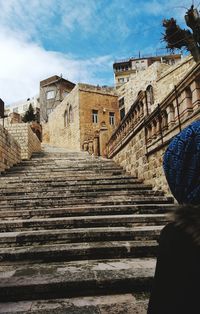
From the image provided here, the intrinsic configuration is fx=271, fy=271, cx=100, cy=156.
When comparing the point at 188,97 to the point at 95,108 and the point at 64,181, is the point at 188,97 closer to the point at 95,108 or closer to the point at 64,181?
Answer: the point at 64,181

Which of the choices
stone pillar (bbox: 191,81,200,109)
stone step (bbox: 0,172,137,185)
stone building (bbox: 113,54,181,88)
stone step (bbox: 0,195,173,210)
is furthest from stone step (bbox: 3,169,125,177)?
stone building (bbox: 113,54,181,88)

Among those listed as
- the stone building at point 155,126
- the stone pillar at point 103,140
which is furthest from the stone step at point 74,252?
the stone pillar at point 103,140

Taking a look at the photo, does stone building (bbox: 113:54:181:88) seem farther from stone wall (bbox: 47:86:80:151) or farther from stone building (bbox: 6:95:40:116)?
stone wall (bbox: 47:86:80:151)

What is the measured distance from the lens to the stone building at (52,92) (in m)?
47.5

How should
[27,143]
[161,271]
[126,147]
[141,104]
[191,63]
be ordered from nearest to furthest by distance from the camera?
[161,271] < [141,104] < [126,147] < [27,143] < [191,63]

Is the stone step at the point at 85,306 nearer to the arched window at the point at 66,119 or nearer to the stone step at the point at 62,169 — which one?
the stone step at the point at 62,169

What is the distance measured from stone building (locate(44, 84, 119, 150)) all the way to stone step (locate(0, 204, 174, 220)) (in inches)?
799

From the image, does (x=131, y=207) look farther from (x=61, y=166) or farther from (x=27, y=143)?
(x=27, y=143)

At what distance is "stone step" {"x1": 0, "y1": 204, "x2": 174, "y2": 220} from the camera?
5.70 m

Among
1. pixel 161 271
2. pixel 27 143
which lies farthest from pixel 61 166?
pixel 161 271

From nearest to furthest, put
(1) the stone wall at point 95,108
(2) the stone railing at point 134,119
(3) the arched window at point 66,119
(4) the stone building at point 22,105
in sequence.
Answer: (2) the stone railing at point 134,119 < (1) the stone wall at point 95,108 < (3) the arched window at point 66,119 < (4) the stone building at point 22,105

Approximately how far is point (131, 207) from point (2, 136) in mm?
6164

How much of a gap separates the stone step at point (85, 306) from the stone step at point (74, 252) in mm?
1013

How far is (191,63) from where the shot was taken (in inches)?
669
